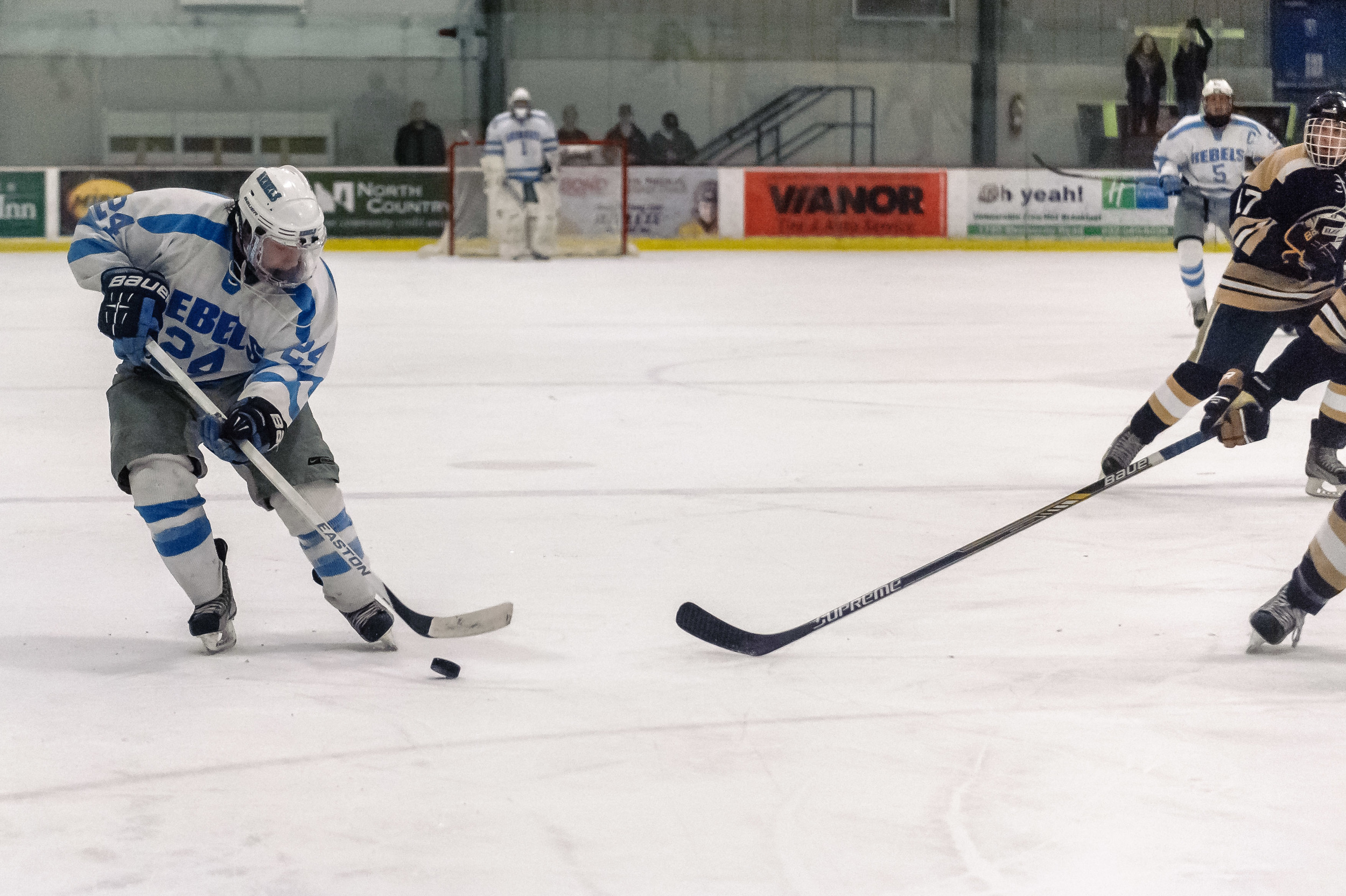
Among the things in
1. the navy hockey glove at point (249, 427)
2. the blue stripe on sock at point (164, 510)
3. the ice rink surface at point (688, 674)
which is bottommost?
the ice rink surface at point (688, 674)

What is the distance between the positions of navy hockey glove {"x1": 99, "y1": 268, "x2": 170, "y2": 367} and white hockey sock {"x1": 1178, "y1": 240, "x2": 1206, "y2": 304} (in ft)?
21.8

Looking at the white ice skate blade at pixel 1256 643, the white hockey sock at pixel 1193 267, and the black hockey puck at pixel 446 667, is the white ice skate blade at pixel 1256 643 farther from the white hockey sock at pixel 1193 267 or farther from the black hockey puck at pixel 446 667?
the white hockey sock at pixel 1193 267

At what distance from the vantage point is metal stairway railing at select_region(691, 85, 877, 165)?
18391 mm

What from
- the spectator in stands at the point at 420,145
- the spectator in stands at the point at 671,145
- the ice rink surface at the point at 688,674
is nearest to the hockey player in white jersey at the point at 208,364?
the ice rink surface at the point at 688,674

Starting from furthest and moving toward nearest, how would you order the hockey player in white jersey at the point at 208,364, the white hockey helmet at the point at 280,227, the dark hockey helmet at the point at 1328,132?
1. the dark hockey helmet at the point at 1328,132
2. the hockey player in white jersey at the point at 208,364
3. the white hockey helmet at the point at 280,227

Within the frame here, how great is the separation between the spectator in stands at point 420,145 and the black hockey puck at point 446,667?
1426 cm

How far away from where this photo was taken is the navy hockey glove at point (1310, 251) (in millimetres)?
4648

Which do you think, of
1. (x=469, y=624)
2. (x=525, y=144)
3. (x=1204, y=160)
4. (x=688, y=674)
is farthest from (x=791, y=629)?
(x=525, y=144)

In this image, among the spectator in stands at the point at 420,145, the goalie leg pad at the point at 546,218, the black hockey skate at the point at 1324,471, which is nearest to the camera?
the black hockey skate at the point at 1324,471

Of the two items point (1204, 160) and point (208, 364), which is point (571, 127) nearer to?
point (1204, 160)

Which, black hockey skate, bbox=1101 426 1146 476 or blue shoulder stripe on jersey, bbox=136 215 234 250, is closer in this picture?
blue shoulder stripe on jersey, bbox=136 215 234 250

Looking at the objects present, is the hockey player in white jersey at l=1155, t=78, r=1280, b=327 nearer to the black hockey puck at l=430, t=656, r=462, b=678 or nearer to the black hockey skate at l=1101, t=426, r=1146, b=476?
the black hockey skate at l=1101, t=426, r=1146, b=476

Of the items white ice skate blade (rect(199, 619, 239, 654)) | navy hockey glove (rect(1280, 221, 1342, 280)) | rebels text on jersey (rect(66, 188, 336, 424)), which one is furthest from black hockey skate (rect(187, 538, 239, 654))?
navy hockey glove (rect(1280, 221, 1342, 280))

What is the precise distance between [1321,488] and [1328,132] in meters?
1.00
